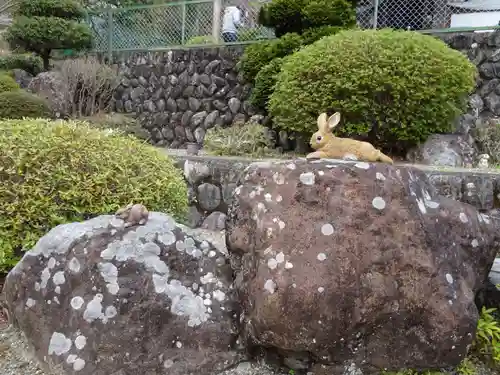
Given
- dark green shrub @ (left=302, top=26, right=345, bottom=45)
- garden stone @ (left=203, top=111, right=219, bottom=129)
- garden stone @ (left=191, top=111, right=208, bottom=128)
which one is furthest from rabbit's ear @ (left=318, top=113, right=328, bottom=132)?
garden stone @ (left=191, top=111, right=208, bottom=128)

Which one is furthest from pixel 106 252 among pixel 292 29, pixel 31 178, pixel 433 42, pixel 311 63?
pixel 292 29

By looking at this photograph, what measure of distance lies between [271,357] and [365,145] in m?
1.33

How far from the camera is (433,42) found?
21.2 ft

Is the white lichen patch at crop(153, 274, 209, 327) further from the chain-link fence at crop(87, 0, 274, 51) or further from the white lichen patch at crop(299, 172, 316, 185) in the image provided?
the chain-link fence at crop(87, 0, 274, 51)

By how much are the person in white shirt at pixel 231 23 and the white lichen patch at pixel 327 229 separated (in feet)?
29.6

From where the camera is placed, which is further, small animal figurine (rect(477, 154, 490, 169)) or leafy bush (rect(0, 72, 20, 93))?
leafy bush (rect(0, 72, 20, 93))

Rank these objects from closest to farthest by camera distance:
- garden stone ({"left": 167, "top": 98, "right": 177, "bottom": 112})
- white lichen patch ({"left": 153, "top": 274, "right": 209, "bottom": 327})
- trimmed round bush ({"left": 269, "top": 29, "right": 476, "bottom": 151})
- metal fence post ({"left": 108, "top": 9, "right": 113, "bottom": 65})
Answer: white lichen patch ({"left": 153, "top": 274, "right": 209, "bottom": 327}), trimmed round bush ({"left": 269, "top": 29, "right": 476, "bottom": 151}), garden stone ({"left": 167, "top": 98, "right": 177, "bottom": 112}), metal fence post ({"left": 108, "top": 9, "right": 113, "bottom": 65})

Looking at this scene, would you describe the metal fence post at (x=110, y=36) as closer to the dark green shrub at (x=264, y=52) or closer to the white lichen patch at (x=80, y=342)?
the dark green shrub at (x=264, y=52)

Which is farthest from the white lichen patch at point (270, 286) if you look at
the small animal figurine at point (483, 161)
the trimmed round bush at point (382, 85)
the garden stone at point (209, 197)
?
the small animal figurine at point (483, 161)

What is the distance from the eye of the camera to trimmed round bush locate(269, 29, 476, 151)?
6070 millimetres

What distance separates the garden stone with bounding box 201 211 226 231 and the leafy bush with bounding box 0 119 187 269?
6.05ft

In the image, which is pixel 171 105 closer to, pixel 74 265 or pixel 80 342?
pixel 74 265

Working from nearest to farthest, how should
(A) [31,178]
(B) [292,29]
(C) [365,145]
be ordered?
1. (C) [365,145]
2. (A) [31,178]
3. (B) [292,29]

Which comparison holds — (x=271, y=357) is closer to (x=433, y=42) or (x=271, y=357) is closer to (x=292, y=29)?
(x=433, y=42)
